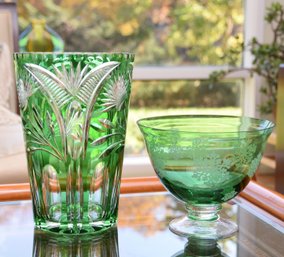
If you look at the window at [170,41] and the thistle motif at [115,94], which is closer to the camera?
the thistle motif at [115,94]

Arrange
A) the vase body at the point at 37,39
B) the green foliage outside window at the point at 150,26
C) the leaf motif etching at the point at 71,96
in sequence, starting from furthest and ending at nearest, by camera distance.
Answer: the green foliage outside window at the point at 150,26
the vase body at the point at 37,39
the leaf motif etching at the point at 71,96

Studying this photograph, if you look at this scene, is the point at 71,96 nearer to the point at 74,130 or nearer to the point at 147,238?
the point at 74,130

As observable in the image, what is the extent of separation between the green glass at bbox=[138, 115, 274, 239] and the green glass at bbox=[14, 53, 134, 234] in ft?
0.21

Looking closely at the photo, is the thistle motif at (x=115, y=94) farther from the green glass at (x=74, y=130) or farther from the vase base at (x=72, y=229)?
the vase base at (x=72, y=229)

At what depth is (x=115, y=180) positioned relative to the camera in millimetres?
707

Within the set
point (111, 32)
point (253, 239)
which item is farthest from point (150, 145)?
point (111, 32)

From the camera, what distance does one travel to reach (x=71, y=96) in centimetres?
65

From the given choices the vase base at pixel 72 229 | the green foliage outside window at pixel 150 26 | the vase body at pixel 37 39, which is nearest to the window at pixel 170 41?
the green foliage outside window at pixel 150 26

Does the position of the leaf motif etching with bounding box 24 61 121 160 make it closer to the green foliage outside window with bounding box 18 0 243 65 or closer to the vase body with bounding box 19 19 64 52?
the vase body with bounding box 19 19 64 52

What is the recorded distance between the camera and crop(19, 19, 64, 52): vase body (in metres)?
2.25

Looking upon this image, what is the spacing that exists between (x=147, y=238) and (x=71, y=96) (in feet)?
0.78

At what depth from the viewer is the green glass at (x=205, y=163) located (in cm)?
66

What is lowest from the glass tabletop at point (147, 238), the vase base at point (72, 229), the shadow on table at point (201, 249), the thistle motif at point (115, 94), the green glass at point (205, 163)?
the glass tabletop at point (147, 238)

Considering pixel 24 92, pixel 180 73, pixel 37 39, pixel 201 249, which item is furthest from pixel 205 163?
pixel 180 73
